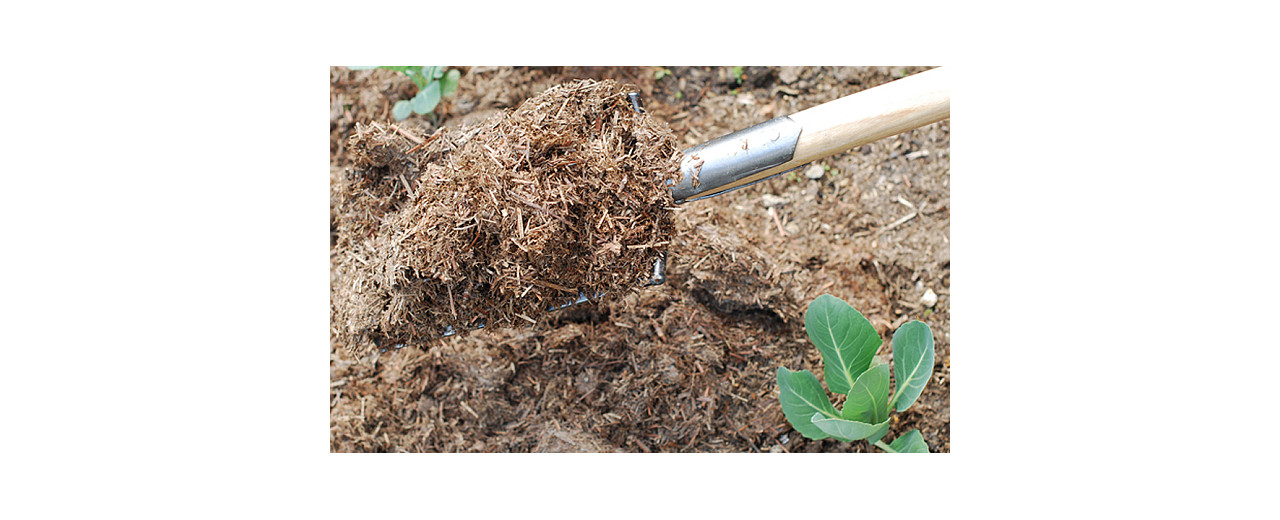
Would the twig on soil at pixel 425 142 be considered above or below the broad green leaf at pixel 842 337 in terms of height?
above

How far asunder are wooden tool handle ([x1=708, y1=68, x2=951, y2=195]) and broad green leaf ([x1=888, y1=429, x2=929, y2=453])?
0.92 m

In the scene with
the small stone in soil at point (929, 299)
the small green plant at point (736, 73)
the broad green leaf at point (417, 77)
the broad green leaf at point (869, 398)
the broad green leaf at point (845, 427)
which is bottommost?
the broad green leaf at point (845, 427)

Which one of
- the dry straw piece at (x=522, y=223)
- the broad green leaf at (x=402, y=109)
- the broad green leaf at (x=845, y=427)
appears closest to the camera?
the dry straw piece at (x=522, y=223)

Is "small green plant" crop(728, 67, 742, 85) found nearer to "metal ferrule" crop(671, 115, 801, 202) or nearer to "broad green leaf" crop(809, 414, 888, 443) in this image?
"metal ferrule" crop(671, 115, 801, 202)

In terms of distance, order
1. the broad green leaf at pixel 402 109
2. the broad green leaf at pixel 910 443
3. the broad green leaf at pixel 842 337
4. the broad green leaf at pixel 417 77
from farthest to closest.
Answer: the broad green leaf at pixel 402 109
the broad green leaf at pixel 417 77
the broad green leaf at pixel 910 443
the broad green leaf at pixel 842 337

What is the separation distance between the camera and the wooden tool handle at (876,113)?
140 centimetres

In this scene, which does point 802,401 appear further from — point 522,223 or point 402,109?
point 402,109

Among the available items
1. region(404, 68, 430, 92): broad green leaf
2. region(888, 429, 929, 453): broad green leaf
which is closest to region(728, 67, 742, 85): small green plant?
region(404, 68, 430, 92): broad green leaf

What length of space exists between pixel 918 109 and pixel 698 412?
1067 mm

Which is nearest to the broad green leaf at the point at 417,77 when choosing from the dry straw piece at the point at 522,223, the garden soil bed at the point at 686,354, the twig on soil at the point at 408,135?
the garden soil bed at the point at 686,354

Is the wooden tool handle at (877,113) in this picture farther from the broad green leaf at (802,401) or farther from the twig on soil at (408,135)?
the twig on soil at (408,135)

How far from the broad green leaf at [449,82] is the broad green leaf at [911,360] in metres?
1.65

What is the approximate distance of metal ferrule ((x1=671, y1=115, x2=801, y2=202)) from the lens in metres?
1.44

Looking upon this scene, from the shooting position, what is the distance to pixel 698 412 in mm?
1943
